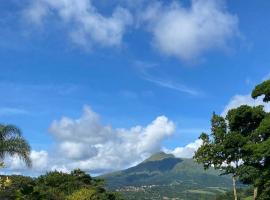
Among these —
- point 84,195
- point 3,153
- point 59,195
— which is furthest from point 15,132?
point 59,195

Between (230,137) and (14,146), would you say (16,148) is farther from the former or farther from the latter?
(230,137)

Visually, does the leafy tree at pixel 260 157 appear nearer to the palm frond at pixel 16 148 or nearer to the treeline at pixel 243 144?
the treeline at pixel 243 144

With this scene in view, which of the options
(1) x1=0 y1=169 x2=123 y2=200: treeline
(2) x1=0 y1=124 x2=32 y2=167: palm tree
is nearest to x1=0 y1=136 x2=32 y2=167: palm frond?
(2) x1=0 y1=124 x2=32 y2=167: palm tree

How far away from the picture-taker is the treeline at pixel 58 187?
165 ft

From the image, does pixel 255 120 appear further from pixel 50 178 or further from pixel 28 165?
pixel 50 178

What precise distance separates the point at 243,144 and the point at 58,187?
51.9 meters

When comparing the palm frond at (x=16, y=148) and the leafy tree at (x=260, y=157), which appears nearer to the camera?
the palm frond at (x=16, y=148)

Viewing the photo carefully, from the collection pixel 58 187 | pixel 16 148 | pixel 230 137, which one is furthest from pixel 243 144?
pixel 58 187

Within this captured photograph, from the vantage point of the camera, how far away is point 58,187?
292 feet

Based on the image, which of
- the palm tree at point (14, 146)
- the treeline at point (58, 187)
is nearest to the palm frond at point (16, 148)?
the palm tree at point (14, 146)

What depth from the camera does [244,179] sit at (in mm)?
43750

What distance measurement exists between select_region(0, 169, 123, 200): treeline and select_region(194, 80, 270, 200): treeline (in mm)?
17116

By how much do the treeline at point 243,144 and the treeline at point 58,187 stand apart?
17116 mm

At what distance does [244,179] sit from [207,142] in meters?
4.67
